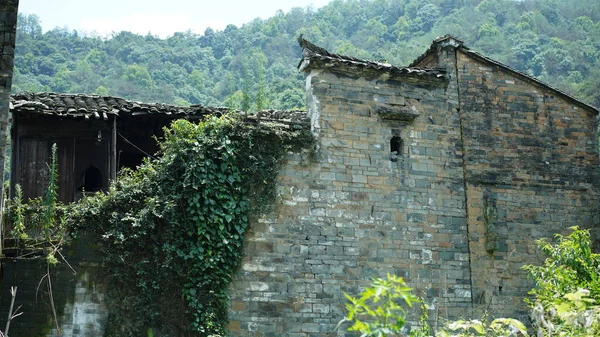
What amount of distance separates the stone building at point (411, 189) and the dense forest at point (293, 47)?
470 inches

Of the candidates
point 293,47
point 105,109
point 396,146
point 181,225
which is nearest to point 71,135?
point 105,109

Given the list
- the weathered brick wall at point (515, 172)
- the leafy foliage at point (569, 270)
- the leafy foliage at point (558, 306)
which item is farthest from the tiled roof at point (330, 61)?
the leafy foliage at point (569, 270)

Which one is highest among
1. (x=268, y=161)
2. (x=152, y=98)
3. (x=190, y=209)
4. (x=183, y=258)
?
(x=152, y=98)

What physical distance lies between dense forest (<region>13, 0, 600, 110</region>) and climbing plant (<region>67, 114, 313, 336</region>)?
533 inches

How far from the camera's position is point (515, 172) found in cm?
1502

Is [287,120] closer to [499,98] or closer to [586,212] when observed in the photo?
[499,98]

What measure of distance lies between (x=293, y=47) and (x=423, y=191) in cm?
3610

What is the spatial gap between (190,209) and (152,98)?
81.6 ft

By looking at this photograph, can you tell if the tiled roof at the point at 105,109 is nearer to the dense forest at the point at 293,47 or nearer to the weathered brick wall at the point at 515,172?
the weathered brick wall at the point at 515,172

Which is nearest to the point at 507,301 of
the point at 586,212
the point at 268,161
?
the point at 586,212

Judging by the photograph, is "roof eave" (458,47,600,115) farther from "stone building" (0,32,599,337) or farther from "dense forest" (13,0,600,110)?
"dense forest" (13,0,600,110)

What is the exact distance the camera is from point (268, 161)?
13.3 m

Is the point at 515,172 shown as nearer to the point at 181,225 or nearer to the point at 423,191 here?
the point at 423,191

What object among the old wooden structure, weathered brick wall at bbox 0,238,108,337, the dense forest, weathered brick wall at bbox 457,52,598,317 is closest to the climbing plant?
weathered brick wall at bbox 0,238,108,337
